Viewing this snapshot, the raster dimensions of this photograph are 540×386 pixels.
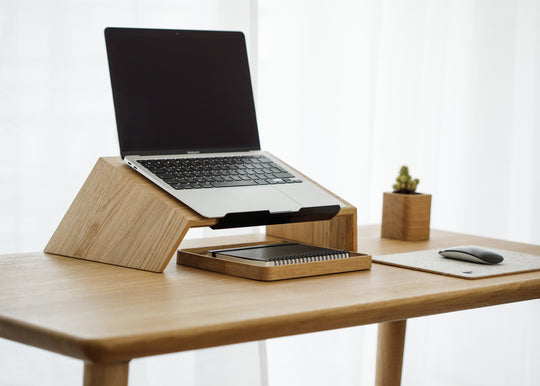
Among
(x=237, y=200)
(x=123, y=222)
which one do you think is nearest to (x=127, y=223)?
(x=123, y=222)

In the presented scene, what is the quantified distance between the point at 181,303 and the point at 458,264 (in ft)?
1.67

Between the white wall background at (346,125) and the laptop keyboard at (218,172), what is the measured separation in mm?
624

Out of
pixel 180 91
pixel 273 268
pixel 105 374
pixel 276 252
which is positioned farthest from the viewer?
pixel 180 91

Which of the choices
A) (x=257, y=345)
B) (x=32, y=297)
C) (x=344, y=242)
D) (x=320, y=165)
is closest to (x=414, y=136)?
(x=320, y=165)

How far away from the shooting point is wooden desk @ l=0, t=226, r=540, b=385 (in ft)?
2.54

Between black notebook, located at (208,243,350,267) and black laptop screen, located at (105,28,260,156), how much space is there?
211 mm

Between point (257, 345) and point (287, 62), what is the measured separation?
30.9 inches

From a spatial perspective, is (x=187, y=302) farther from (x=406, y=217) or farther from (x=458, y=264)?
(x=406, y=217)

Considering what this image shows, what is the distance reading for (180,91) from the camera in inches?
50.7

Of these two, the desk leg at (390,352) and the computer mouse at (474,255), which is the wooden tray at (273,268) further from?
the desk leg at (390,352)

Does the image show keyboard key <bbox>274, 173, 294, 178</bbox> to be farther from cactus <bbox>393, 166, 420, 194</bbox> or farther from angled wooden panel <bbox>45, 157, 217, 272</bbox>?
cactus <bbox>393, 166, 420, 194</bbox>

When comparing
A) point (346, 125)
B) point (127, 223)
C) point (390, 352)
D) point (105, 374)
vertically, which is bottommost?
point (390, 352)

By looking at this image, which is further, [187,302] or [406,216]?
[406,216]

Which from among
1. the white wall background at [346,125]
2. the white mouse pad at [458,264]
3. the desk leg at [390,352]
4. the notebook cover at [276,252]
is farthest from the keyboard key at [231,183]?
the white wall background at [346,125]
